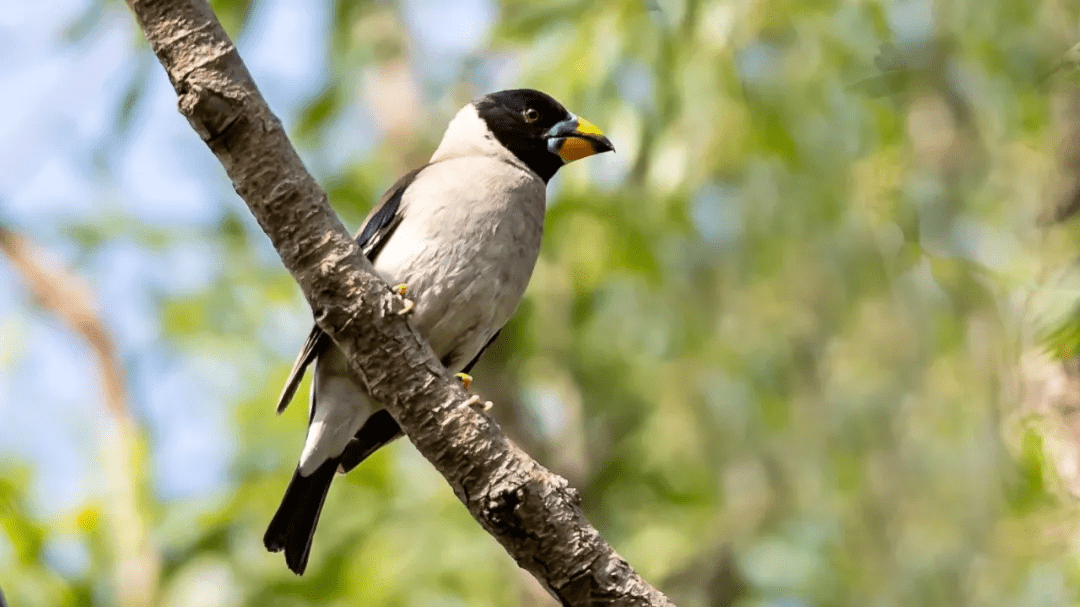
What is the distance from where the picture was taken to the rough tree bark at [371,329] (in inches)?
110

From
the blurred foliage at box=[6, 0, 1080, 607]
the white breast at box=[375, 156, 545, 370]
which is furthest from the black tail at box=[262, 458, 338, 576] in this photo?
the blurred foliage at box=[6, 0, 1080, 607]

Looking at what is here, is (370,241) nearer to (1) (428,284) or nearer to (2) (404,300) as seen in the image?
(1) (428,284)

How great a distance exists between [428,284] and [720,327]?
4138mm

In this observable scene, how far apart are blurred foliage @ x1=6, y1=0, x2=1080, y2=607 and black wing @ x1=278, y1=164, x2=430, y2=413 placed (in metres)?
1.10

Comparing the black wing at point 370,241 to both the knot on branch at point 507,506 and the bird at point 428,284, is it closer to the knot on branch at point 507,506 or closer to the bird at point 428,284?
the bird at point 428,284

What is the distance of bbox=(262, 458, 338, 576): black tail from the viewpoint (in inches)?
162

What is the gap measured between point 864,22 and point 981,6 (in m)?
0.49

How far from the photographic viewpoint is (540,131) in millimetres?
5113

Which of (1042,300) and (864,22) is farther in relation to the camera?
(864,22)

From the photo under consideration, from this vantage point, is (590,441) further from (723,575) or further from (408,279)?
(408,279)

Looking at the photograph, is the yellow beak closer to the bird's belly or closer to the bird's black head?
the bird's black head

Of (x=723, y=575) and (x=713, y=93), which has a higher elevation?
(x=713, y=93)

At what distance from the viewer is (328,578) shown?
5.67 meters

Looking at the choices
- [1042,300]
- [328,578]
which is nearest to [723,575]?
[328,578]
